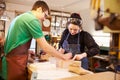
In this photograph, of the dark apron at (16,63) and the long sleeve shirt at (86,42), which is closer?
the dark apron at (16,63)

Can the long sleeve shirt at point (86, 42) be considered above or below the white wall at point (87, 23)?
below

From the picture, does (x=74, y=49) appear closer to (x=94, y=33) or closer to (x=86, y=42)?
(x=86, y=42)

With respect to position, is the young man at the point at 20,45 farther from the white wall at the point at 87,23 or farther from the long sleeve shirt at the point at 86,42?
the white wall at the point at 87,23

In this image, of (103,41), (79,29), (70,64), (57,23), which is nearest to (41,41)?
(70,64)

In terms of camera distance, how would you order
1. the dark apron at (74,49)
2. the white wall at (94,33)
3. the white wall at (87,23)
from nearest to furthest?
the dark apron at (74,49) < the white wall at (94,33) < the white wall at (87,23)

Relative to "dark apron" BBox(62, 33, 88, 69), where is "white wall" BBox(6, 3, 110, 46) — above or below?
above

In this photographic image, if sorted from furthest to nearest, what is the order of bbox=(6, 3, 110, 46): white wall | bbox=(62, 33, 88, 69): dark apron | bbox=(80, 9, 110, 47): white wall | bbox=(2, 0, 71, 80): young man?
bbox=(6, 3, 110, 46): white wall, bbox=(80, 9, 110, 47): white wall, bbox=(62, 33, 88, 69): dark apron, bbox=(2, 0, 71, 80): young man

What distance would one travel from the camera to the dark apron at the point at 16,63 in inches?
62.9

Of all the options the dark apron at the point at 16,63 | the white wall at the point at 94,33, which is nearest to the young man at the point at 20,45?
the dark apron at the point at 16,63

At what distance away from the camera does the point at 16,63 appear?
160cm

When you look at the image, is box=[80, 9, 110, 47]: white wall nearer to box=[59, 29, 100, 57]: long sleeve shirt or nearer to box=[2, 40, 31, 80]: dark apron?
box=[59, 29, 100, 57]: long sleeve shirt

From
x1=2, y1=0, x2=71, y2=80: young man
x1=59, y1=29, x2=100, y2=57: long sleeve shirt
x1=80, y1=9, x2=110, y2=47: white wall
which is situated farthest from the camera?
x1=80, y1=9, x2=110, y2=47: white wall

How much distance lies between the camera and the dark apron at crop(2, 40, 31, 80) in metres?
1.60

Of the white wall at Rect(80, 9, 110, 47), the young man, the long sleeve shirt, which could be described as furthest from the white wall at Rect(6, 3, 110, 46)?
the young man
